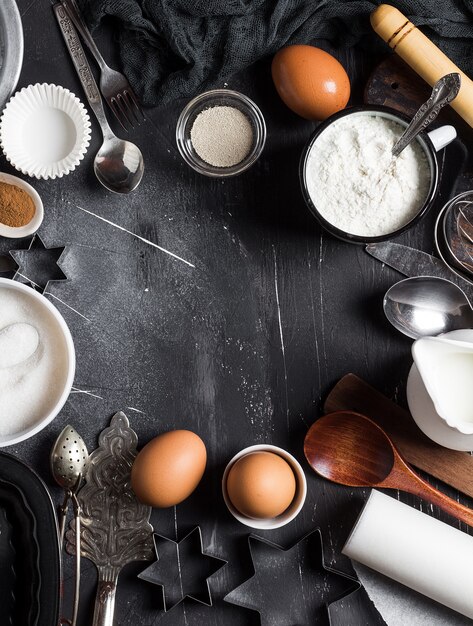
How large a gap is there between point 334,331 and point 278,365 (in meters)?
0.11

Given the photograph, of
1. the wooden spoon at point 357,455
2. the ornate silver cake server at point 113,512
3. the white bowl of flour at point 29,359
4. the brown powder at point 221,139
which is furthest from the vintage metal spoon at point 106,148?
the wooden spoon at point 357,455

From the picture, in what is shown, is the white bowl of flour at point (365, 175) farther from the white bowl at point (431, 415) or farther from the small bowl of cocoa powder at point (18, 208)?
the small bowl of cocoa powder at point (18, 208)

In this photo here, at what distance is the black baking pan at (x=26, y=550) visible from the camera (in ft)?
3.15

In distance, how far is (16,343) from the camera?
1118 mm

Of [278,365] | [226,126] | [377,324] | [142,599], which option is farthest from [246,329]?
[142,599]

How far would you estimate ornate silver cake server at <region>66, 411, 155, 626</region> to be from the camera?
1159 mm

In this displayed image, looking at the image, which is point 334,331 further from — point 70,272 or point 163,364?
point 70,272

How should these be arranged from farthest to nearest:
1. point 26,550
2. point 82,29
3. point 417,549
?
point 82,29 < point 417,549 < point 26,550

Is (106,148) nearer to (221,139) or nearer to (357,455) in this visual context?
(221,139)

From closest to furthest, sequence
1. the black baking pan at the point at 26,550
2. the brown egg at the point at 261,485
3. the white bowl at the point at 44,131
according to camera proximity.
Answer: the black baking pan at the point at 26,550
the brown egg at the point at 261,485
the white bowl at the point at 44,131

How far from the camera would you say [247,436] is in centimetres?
119

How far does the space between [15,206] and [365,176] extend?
0.53m

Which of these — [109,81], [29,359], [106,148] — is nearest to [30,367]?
[29,359]

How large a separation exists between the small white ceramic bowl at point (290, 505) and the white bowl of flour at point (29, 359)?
11.0 inches
